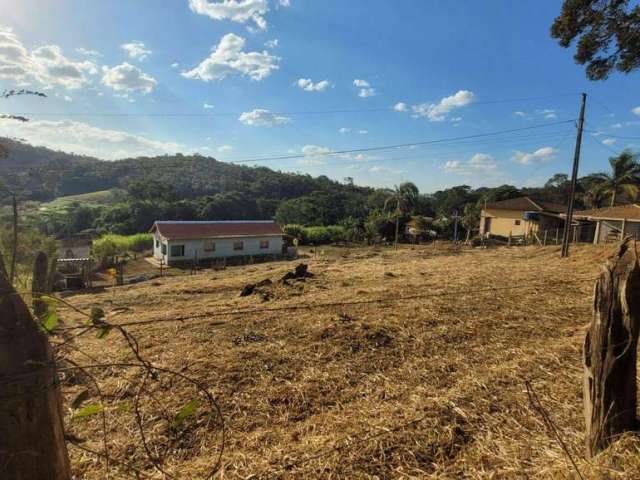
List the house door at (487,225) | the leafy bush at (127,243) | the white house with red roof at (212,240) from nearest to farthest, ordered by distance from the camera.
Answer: the leafy bush at (127,243)
the white house with red roof at (212,240)
the house door at (487,225)

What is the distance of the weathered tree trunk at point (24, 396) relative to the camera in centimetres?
102

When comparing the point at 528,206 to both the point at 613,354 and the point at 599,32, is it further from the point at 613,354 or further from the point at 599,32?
the point at 613,354

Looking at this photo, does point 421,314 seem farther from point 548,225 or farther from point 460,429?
point 548,225

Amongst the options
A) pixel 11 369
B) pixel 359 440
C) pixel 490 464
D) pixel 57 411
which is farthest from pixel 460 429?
pixel 11 369

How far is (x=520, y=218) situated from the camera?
31438 mm

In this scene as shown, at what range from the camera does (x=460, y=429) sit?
7.93ft

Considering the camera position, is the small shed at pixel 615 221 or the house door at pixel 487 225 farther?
the house door at pixel 487 225

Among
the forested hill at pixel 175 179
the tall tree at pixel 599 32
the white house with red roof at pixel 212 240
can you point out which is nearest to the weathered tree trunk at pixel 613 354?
the tall tree at pixel 599 32

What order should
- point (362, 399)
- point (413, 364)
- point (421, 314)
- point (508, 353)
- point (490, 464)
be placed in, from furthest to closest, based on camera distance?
point (421, 314), point (508, 353), point (413, 364), point (362, 399), point (490, 464)

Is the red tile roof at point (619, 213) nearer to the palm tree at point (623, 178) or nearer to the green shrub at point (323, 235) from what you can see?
the palm tree at point (623, 178)

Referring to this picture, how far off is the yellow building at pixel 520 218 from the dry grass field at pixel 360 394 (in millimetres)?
28323

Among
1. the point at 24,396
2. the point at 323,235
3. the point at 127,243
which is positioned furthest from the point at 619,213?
the point at 127,243

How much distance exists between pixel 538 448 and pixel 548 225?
1362 inches

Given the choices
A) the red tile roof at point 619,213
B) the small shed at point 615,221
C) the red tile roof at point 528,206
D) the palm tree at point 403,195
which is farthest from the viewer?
the palm tree at point 403,195
